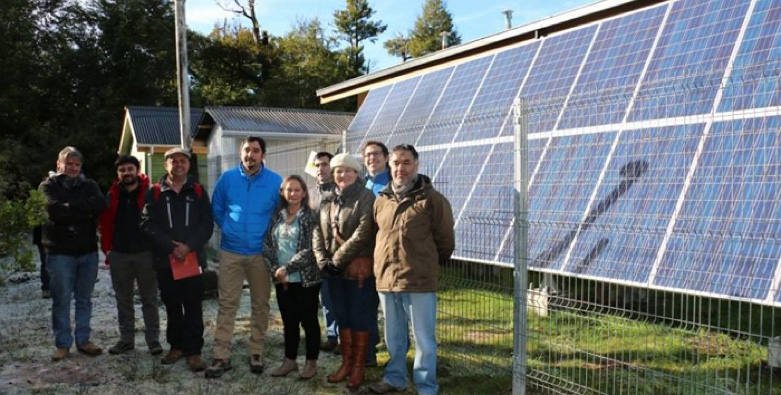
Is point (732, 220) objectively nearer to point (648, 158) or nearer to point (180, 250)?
point (648, 158)

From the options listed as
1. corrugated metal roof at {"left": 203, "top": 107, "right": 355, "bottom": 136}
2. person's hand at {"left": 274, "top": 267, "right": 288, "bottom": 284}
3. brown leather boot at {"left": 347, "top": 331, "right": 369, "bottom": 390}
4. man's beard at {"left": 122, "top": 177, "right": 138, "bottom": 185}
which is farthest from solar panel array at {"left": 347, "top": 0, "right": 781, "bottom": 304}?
corrugated metal roof at {"left": 203, "top": 107, "right": 355, "bottom": 136}

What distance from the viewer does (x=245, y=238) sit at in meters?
5.27

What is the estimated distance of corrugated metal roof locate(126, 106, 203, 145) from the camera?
21016mm

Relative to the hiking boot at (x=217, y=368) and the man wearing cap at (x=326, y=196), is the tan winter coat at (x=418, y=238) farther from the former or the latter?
the hiking boot at (x=217, y=368)

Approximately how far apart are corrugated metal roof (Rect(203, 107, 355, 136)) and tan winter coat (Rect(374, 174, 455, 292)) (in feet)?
32.0

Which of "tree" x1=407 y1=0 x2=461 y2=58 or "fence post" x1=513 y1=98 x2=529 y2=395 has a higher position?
"tree" x1=407 y1=0 x2=461 y2=58

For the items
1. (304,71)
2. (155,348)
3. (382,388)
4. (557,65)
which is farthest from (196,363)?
(304,71)

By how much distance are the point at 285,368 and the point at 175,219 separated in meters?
1.52

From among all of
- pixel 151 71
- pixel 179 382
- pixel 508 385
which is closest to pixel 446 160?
pixel 508 385

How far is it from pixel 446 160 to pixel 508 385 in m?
2.10

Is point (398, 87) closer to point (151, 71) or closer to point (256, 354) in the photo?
point (256, 354)

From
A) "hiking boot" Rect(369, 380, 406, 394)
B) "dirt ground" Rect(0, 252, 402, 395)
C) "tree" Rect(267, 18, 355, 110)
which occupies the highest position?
"tree" Rect(267, 18, 355, 110)

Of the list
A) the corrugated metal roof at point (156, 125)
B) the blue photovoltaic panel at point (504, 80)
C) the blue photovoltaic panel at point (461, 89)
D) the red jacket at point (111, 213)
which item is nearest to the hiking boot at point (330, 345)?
the red jacket at point (111, 213)

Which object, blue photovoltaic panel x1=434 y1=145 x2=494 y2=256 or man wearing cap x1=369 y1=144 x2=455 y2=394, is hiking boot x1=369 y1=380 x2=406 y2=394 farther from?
blue photovoltaic panel x1=434 y1=145 x2=494 y2=256
